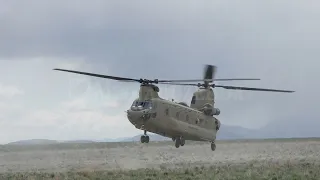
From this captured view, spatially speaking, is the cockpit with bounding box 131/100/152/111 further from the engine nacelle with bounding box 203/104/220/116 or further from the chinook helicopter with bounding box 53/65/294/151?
the engine nacelle with bounding box 203/104/220/116

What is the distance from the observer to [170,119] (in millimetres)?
45125

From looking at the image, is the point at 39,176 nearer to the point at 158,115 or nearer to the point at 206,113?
the point at 158,115

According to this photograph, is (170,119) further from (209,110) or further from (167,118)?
(209,110)

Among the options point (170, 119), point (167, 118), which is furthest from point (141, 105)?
point (170, 119)

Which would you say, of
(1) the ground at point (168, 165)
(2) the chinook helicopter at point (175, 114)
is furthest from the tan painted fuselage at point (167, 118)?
(1) the ground at point (168, 165)

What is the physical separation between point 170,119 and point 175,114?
31.6 inches

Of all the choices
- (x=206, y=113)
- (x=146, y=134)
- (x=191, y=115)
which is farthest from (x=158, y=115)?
(x=206, y=113)

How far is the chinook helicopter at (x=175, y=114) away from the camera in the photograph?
141ft

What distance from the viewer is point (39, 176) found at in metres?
46.7

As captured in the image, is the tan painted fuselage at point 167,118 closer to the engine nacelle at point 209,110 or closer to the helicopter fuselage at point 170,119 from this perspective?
the helicopter fuselage at point 170,119

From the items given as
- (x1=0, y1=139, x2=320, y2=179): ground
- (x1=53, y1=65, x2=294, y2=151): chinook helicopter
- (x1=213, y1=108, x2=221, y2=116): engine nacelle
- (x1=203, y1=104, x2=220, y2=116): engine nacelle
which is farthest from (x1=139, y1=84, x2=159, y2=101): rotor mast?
(x1=213, y1=108, x2=221, y2=116): engine nacelle

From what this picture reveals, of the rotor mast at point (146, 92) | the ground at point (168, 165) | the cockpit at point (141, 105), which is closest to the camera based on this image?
the cockpit at point (141, 105)

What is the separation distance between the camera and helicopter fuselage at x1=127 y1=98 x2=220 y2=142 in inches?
1694

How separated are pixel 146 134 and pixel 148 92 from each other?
10.3ft
